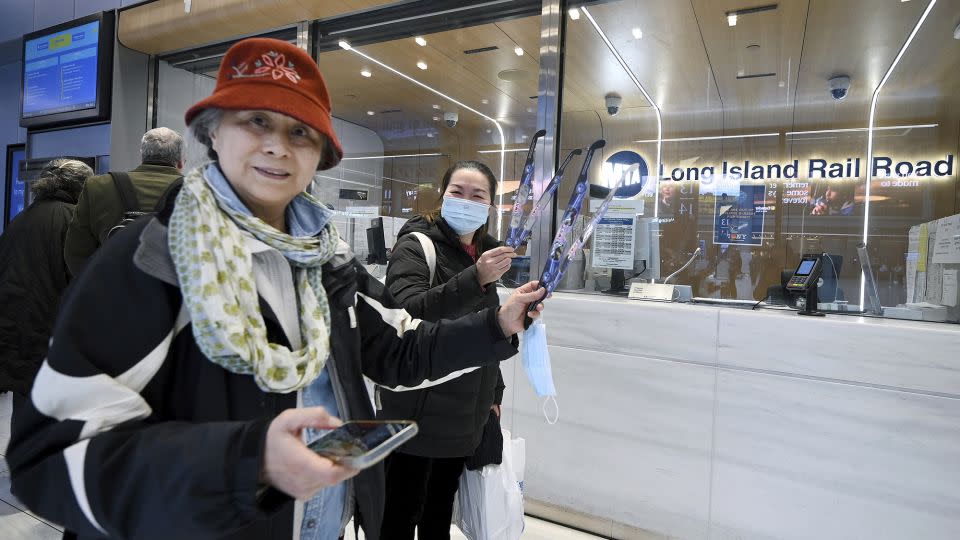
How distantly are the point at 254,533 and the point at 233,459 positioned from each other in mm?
287

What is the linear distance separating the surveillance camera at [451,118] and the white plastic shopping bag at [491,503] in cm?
296

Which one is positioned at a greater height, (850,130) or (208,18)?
(208,18)

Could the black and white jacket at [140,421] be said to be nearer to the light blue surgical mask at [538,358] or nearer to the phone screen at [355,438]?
the phone screen at [355,438]

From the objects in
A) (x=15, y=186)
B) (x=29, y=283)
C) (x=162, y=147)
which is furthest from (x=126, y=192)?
(x=15, y=186)

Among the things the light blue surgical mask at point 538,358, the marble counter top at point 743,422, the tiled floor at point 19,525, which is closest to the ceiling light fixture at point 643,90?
the marble counter top at point 743,422

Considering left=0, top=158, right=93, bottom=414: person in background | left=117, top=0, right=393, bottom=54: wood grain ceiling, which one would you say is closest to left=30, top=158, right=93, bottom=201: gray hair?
left=0, top=158, right=93, bottom=414: person in background

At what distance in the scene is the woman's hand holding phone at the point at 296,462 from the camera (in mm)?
670

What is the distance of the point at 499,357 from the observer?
1.31 metres

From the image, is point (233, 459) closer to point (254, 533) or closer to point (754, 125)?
point (254, 533)

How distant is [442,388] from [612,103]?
9.44 feet

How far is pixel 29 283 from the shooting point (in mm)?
2992

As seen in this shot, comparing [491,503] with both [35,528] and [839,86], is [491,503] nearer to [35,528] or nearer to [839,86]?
[35,528]

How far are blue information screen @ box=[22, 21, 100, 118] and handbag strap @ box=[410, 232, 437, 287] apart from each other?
473 centimetres

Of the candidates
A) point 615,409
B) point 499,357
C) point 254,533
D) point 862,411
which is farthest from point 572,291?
point 254,533
